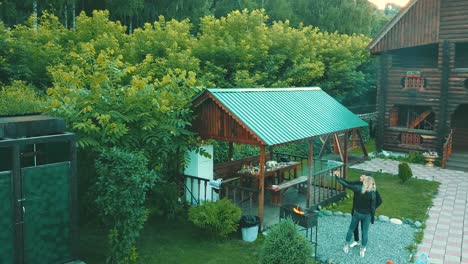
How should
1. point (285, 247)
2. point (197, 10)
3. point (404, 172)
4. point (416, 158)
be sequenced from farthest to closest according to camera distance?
point (197, 10) → point (416, 158) → point (404, 172) → point (285, 247)

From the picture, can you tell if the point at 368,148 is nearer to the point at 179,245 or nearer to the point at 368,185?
the point at 368,185

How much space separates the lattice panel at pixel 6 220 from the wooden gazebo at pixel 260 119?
213 inches

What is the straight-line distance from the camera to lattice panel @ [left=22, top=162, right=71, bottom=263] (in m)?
8.43

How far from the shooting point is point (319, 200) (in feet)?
45.7

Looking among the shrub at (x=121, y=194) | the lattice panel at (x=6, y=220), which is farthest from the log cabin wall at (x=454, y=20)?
the lattice panel at (x=6, y=220)

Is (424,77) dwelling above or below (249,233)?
above

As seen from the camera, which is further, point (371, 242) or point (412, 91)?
point (412, 91)

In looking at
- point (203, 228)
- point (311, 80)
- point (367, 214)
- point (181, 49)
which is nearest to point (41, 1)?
point (181, 49)

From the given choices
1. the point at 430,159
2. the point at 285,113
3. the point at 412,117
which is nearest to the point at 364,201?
the point at 285,113

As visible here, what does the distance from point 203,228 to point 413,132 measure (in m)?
16.4

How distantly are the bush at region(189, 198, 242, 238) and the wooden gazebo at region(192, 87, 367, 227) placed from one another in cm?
97

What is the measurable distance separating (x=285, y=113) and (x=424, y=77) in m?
13.1

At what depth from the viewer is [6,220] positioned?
8.12m

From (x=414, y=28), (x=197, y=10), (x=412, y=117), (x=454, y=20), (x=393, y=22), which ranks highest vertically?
(x=197, y=10)
